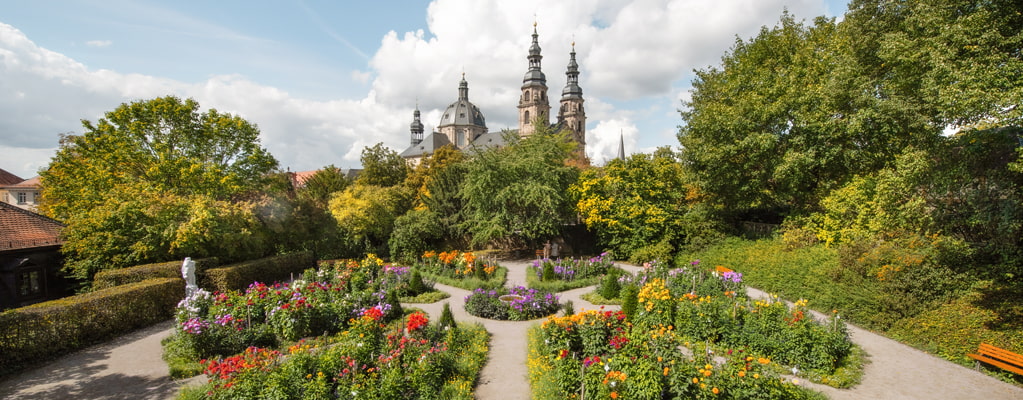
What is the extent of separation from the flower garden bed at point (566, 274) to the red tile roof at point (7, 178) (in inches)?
2301

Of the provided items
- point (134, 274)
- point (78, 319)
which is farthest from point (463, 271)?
point (78, 319)

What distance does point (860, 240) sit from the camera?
480 inches

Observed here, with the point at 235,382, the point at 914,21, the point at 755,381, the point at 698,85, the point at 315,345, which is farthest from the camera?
the point at 698,85

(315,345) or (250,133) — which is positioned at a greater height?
(250,133)

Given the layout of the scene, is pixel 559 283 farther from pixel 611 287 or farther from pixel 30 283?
pixel 30 283

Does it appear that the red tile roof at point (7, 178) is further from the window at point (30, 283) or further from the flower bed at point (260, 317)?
the flower bed at point (260, 317)

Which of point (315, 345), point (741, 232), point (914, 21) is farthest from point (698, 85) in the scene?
point (315, 345)

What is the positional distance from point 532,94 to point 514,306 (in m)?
60.6

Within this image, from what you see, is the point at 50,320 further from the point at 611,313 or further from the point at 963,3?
the point at 963,3

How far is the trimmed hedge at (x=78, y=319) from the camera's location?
850 cm

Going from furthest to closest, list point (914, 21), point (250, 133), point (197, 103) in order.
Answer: point (250, 133) → point (197, 103) → point (914, 21)

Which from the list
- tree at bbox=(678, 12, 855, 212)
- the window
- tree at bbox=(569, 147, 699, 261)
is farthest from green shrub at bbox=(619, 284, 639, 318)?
the window

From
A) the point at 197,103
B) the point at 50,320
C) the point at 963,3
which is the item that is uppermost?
the point at 197,103

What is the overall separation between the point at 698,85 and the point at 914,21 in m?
10.6
